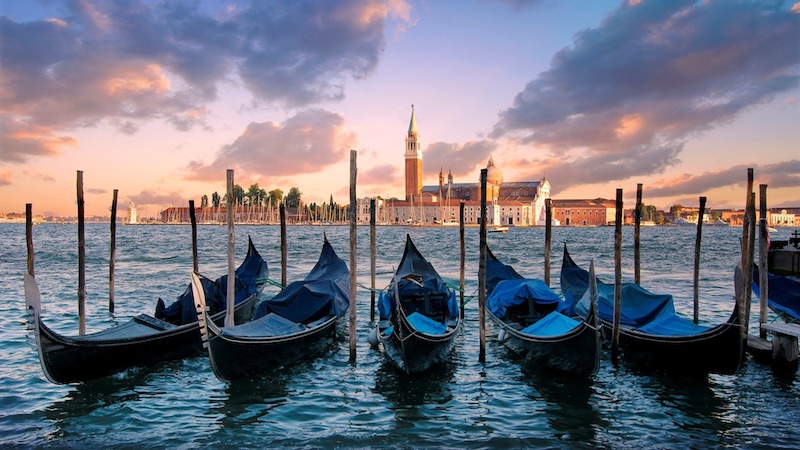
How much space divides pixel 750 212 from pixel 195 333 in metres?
6.83

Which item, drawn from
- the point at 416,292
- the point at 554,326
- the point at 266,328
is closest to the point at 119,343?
the point at 266,328

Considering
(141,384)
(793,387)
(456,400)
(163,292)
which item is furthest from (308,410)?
(163,292)

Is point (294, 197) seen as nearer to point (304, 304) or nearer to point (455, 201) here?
point (455, 201)

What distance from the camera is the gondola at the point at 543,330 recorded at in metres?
5.86

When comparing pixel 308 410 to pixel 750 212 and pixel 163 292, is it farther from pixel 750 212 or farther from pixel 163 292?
pixel 163 292

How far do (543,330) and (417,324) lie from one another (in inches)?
55.1

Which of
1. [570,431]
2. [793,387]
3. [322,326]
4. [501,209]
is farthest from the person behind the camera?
[501,209]

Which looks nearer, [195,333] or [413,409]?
[413,409]

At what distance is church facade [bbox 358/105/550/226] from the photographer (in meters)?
88.9

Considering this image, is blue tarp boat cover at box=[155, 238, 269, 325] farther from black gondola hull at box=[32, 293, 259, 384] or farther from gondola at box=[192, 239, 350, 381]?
gondola at box=[192, 239, 350, 381]

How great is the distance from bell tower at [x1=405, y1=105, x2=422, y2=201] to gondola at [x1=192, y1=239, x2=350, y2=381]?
84046mm

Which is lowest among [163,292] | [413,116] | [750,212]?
[163,292]

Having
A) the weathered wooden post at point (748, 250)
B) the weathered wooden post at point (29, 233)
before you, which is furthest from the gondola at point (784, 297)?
the weathered wooden post at point (29, 233)

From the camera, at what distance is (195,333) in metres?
7.05
